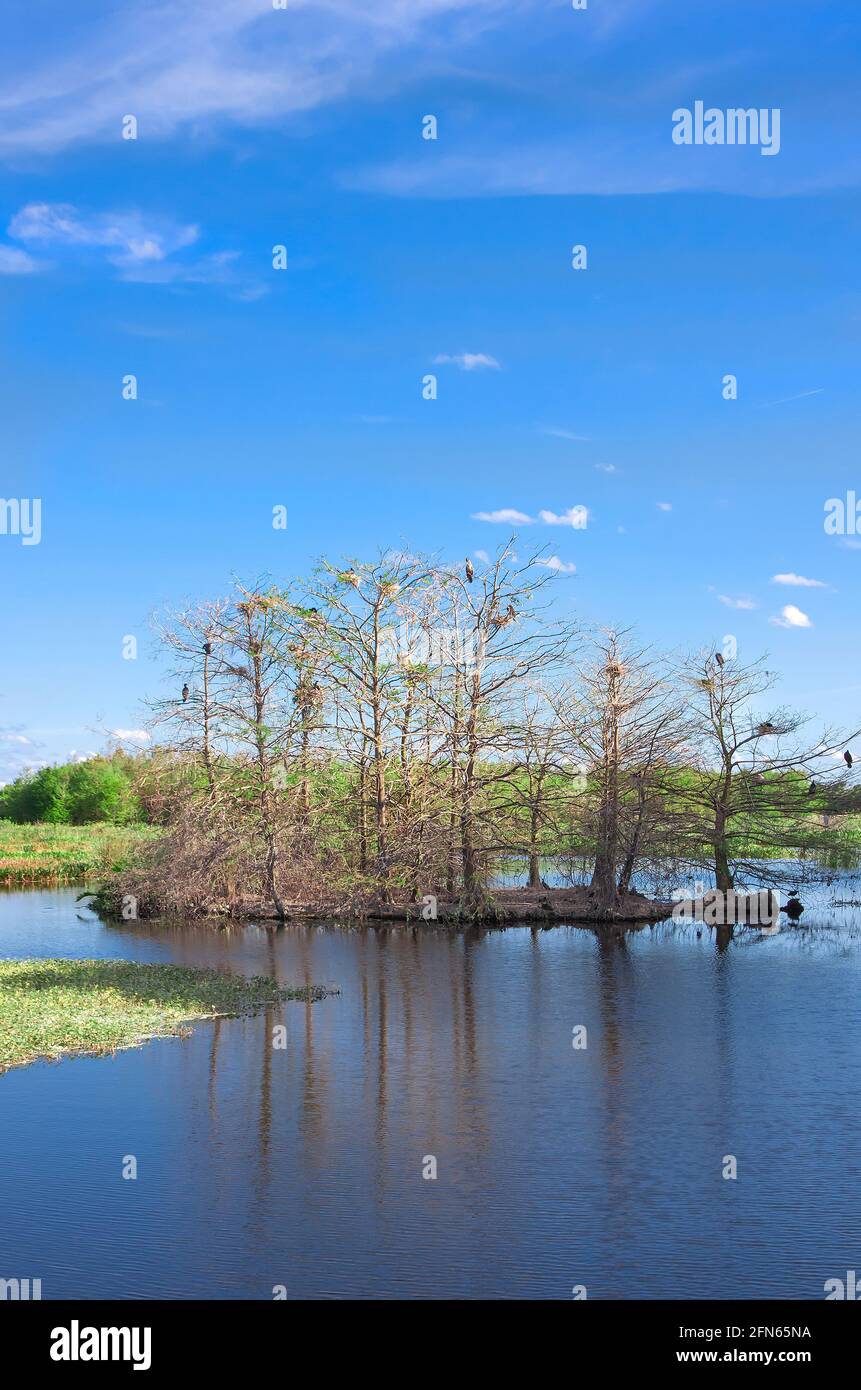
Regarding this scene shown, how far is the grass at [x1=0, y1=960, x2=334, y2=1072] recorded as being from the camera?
1688 cm

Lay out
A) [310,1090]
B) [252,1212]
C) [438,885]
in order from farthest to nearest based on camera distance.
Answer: [438,885] → [310,1090] → [252,1212]

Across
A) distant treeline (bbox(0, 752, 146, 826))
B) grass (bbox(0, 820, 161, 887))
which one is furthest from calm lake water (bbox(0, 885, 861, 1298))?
distant treeline (bbox(0, 752, 146, 826))

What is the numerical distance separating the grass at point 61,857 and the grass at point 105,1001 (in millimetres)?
17965

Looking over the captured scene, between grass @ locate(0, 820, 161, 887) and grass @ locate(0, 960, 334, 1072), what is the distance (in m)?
18.0

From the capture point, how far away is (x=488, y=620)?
35.6 meters

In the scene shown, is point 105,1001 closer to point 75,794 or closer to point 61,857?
point 61,857

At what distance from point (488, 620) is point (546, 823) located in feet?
20.6

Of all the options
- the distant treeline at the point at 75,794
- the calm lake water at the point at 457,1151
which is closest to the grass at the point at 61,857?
→ the distant treeline at the point at 75,794

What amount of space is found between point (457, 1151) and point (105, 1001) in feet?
30.3

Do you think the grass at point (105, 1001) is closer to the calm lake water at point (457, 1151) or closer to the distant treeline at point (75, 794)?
the calm lake water at point (457, 1151)

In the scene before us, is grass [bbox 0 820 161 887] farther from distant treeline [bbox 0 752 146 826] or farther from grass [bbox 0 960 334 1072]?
grass [bbox 0 960 334 1072]
